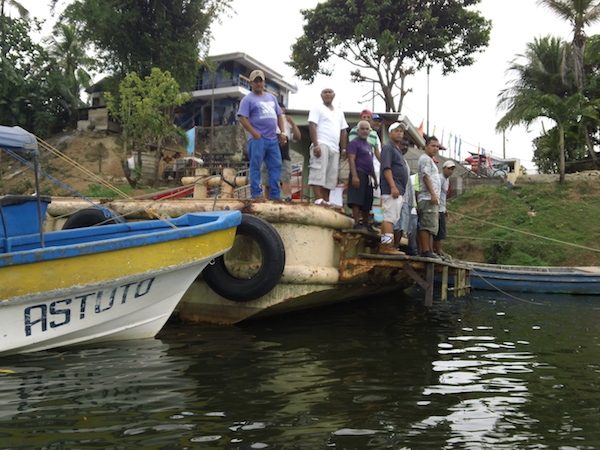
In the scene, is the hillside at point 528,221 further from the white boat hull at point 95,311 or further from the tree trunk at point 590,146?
the white boat hull at point 95,311

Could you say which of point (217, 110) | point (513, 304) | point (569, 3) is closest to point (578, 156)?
point (569, 3)

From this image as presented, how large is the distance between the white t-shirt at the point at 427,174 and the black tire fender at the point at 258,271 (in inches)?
90.2

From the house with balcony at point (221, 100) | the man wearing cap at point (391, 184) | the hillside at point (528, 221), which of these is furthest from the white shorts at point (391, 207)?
the house with balcony at point (221, 100)

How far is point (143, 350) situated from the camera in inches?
199

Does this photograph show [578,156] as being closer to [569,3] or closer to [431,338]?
[569,3]

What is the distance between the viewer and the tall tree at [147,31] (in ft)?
90.0

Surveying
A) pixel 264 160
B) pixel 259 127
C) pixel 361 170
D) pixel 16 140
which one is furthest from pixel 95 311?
pixel 361 170

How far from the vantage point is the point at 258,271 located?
19.7ft

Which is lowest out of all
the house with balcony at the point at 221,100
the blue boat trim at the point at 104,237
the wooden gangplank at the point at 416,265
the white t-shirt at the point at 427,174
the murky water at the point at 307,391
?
the murky water at the point at 307,391

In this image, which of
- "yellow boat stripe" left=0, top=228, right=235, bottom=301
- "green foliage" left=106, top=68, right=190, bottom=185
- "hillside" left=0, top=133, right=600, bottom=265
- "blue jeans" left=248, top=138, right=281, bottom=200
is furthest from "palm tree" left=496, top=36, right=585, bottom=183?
"yellow boat stripe" left=0, top=228, right=235, bottom=301

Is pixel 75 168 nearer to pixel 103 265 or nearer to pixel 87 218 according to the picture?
pixel 87 218

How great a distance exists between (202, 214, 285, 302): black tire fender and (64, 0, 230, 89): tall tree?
2426cm

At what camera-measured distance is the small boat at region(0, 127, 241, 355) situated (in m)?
4.56

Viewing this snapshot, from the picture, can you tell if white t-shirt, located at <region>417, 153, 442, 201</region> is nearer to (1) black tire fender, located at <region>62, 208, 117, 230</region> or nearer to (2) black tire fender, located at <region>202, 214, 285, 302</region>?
(2) black tire fender, located at <region>202, 214, 285, 302</region>
